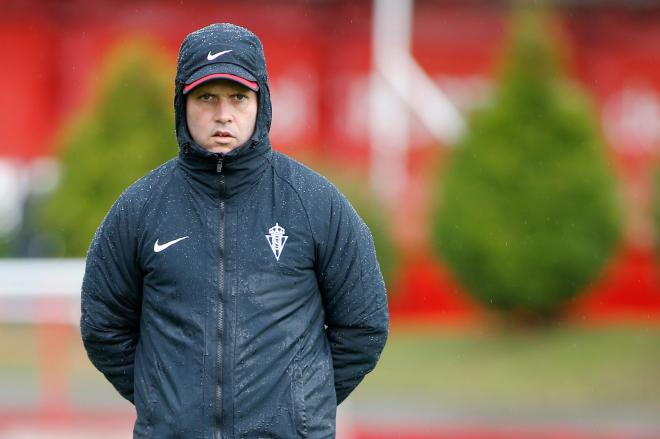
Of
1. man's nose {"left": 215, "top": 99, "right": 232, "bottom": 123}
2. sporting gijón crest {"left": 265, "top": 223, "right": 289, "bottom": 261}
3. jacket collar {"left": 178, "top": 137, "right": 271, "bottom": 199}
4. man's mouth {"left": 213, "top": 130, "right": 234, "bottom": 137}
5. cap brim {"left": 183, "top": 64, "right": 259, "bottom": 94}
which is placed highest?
cap brim {"left": 183, "top": 64, "right": 259, "bottom": 94}

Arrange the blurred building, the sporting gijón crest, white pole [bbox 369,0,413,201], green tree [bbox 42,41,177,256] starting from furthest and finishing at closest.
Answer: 1. the blurred building
2. white pole [bbox 369,0,413,201]
3. green tree [bbox 42,41,177,256]
4. the sporting gijón crest

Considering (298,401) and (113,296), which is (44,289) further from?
(298,401)

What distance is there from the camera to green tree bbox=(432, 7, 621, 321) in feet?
43.8

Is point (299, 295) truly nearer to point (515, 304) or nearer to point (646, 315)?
point (515, 304)

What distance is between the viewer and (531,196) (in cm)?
1362

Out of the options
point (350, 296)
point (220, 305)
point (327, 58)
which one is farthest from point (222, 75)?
point (327, 58)

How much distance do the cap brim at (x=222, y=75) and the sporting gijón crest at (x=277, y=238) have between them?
397mm

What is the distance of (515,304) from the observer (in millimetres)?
13633

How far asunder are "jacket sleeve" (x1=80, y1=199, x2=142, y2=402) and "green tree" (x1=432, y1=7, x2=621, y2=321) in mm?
9654

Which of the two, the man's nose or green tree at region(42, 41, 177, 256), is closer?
the man's nose

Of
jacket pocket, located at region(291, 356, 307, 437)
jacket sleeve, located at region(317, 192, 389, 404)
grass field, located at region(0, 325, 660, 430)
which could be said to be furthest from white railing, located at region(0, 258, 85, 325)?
jacket pocket, located at region(291, 356, 307, 437)

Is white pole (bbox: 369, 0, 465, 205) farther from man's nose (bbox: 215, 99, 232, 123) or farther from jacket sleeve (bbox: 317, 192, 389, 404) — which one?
man's nose (bbox: 215, 99, 232, 123)

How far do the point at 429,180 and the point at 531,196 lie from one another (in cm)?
232

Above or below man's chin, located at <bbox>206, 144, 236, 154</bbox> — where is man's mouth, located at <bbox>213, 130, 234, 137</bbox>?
above
